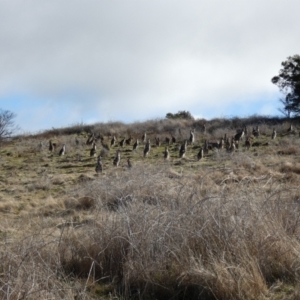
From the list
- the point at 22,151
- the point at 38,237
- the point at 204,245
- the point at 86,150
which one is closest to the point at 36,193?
the point at 38,237

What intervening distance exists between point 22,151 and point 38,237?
20.6 meters

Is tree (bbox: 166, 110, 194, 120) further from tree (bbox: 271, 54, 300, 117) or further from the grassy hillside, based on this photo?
the grassy hillside

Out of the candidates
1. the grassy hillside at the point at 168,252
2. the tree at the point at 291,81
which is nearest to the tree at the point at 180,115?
the tree at the point at 291,81

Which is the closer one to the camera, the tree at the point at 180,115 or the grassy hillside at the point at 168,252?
the grassy hillside at the point at 168,252

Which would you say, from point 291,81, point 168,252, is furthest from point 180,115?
point 168,252

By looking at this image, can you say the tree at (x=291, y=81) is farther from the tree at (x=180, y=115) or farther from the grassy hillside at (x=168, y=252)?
the grassy hillside at (x=168, y=252)

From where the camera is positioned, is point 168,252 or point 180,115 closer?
Result: point 168,252

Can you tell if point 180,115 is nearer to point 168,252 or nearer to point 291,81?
point 291,81

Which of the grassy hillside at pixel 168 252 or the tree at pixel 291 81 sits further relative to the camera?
the tree at pixel 291 81

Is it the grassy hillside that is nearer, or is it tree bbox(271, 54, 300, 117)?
the grassy hillside

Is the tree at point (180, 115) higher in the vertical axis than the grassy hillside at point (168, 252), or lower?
higher

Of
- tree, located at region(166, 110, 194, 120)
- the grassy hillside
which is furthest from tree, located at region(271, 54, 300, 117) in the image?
the grassy hillside

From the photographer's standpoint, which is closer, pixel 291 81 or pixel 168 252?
pixel 168 252

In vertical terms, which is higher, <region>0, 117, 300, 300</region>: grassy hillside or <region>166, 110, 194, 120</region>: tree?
<region>166, 110, 194, 120</region>: tree
